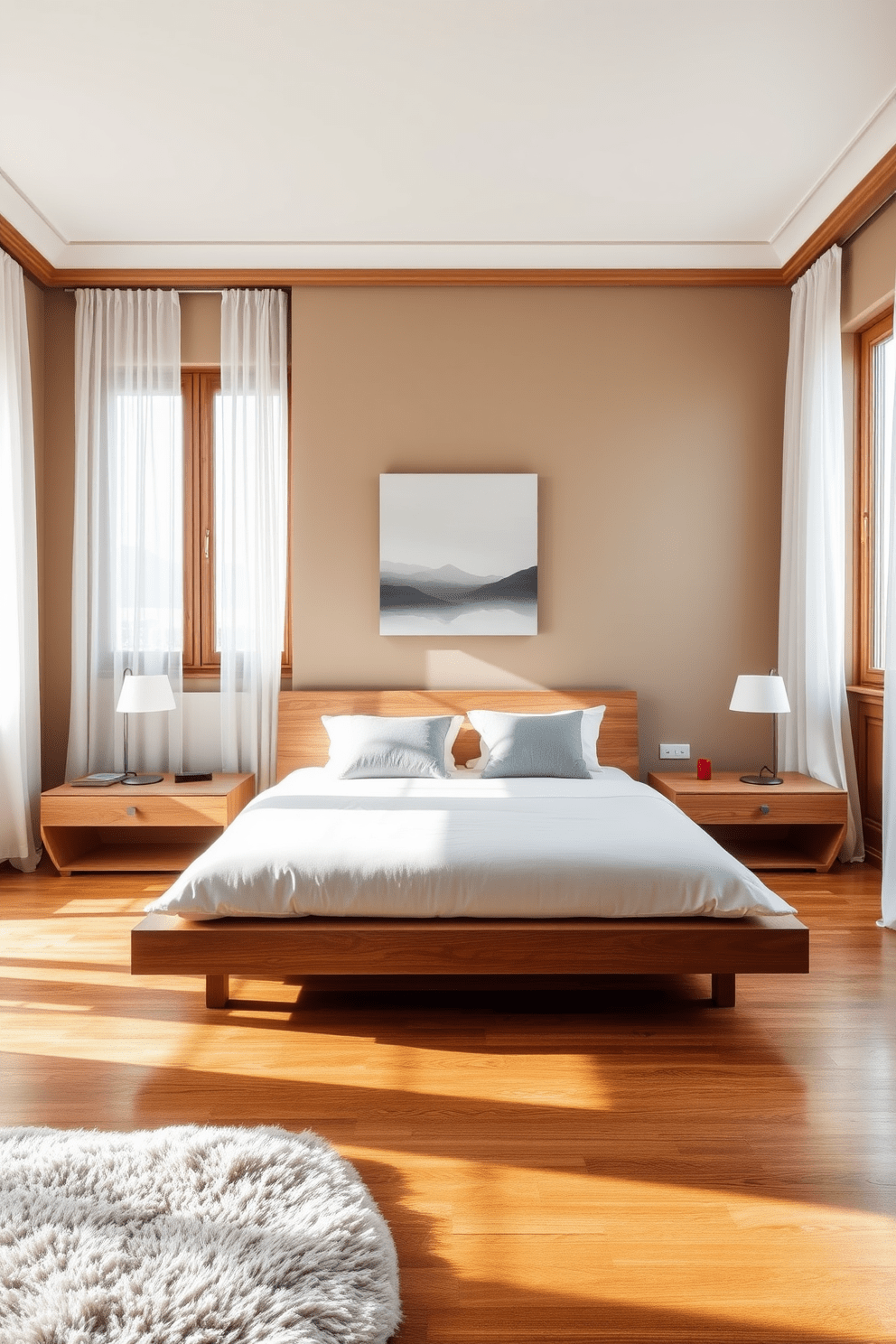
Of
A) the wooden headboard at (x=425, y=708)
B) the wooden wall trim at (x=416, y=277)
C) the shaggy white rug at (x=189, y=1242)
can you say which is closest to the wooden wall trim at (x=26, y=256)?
the wooden wall trim at (x=416, y=277)

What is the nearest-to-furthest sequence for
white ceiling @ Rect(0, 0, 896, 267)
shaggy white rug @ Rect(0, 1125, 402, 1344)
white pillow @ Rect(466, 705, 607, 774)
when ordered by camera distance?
1. shaggy white rug @ Rect(0, 1125, 402, 1344)
2. white ceiling @ Rect(0, 0, 896, 267)
3. white pillow @ Rect(466, 705, 607, 774)

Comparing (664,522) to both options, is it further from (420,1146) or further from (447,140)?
(420,1146)

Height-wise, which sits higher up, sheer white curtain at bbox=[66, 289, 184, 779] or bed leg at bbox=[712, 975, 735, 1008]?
sheer white curtain at bbox=[66, 289, 184, 779]

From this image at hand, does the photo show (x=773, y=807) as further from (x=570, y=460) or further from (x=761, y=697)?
(x=570, y=460)

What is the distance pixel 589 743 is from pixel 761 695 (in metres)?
0.82

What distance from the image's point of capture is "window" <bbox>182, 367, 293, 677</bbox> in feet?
15.5

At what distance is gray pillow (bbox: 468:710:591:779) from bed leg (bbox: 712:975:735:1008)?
4.41 feet

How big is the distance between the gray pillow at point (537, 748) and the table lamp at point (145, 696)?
153 centimetres

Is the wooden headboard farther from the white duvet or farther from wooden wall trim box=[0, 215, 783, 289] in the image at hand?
wooden wall trim box=[0, 215, 783, 289]

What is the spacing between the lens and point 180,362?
468cm

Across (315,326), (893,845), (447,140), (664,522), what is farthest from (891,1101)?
(315,326)

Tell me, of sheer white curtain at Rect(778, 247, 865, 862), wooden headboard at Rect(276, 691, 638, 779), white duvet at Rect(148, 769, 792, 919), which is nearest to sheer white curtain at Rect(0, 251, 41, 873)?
wooden headboard at Rect(276, 691, 638, 779)

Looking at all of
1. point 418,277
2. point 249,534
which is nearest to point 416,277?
point 418,277

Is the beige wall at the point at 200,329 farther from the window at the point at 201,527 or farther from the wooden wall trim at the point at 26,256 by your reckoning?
the wooden wall trim at the point at 26,256
